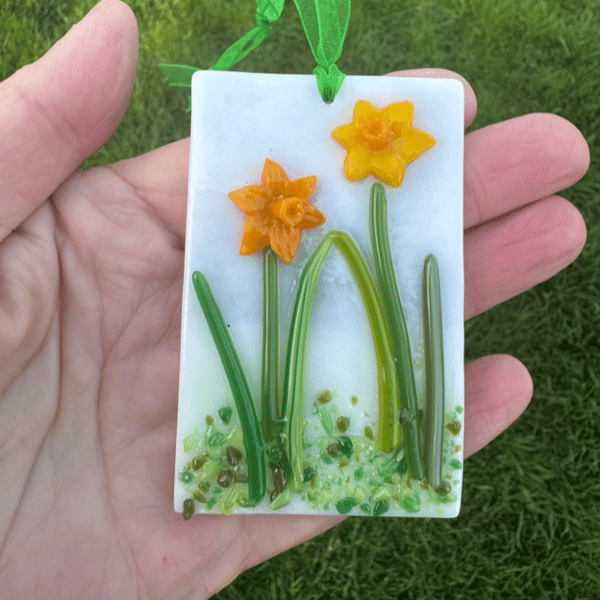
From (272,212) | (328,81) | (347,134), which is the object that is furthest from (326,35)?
(272,212)

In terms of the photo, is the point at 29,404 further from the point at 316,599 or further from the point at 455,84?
the point at 455,84

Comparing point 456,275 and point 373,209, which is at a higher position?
point 373,209

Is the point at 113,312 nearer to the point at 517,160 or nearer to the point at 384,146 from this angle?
the point at 384,146

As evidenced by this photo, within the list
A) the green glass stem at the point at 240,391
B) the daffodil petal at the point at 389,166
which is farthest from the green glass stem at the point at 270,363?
the daffodil petal at the point at 389,166

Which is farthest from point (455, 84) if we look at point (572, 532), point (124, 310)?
point (572, 532)

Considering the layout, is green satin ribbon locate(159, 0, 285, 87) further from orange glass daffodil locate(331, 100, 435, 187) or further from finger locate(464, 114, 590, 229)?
finger locate(464, 114, 590, 229)

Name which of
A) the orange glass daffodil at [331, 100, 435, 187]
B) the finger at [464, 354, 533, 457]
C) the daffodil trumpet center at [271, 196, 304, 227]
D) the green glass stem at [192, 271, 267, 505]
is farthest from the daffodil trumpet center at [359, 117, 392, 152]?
the finger at [464, 354, 533, 457]
